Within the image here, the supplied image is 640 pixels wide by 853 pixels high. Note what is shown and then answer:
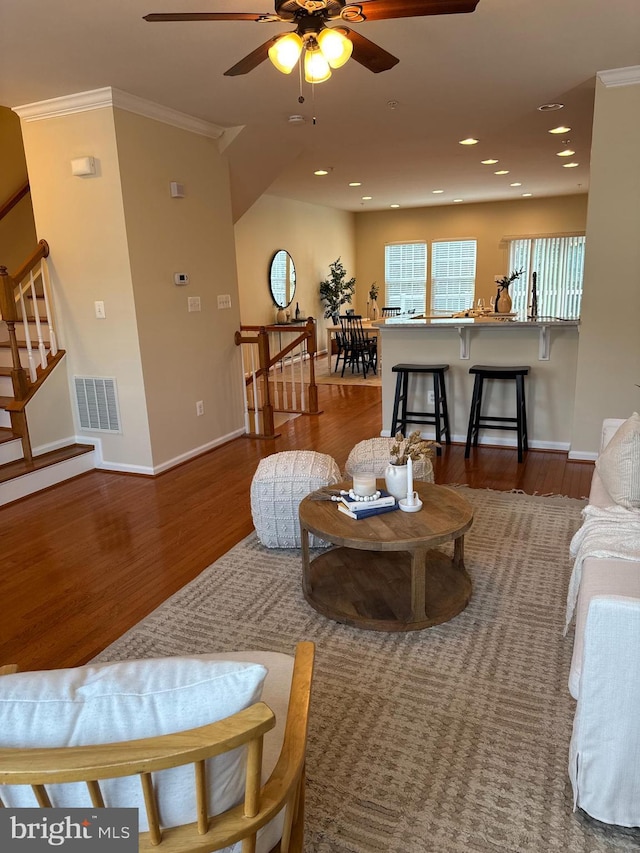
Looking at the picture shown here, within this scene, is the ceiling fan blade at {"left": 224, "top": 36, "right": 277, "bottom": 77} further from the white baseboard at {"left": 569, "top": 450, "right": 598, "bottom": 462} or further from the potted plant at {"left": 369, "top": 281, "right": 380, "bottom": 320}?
the potted plant at {"left": 369, "top": 281, "right": 380, "bottom": 320}

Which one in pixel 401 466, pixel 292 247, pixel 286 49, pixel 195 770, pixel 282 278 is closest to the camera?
pixel 195 770

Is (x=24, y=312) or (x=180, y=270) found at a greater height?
(x=180, y=270)

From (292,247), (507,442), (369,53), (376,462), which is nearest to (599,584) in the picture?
(376,462)

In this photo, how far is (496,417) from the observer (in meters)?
5.04

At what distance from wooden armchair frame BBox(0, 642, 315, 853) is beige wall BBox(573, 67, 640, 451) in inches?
158

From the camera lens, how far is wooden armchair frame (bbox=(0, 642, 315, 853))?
82cm

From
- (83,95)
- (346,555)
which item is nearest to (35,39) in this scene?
(83,95)

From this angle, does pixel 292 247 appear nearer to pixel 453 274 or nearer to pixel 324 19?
pixel 453 274

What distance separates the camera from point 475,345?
509 cm

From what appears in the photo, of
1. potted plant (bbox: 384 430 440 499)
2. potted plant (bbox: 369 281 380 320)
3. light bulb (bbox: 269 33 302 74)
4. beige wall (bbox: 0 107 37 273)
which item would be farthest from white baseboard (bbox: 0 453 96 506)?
potted plant (bbox: 369 281 380 320)

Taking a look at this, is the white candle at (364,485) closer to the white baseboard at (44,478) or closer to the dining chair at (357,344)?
the white baseboard at (44,478)

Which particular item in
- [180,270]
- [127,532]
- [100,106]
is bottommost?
[127,532]

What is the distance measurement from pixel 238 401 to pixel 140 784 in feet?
16.1

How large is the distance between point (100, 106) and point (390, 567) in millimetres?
3646
